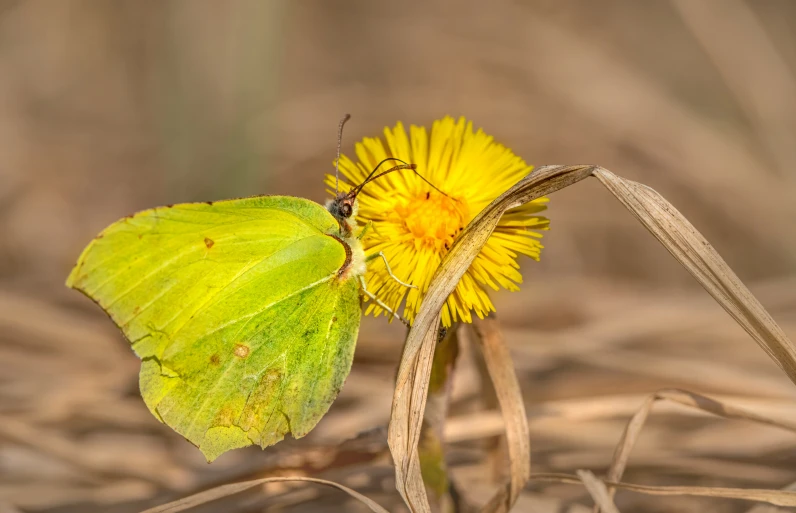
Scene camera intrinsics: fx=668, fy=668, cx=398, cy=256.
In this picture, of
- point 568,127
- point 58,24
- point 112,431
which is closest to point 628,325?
point 568,127

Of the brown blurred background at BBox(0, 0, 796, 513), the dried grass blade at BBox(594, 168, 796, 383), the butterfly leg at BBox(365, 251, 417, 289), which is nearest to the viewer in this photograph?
the dried grass blade at BBox(594, 168, 796, 383)

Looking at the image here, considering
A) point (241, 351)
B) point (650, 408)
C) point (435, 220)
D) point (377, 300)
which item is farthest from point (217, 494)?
point (650, 408)

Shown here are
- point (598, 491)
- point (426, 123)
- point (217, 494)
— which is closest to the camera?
point (598, 491)

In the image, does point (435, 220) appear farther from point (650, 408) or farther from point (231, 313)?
point (650, 408)

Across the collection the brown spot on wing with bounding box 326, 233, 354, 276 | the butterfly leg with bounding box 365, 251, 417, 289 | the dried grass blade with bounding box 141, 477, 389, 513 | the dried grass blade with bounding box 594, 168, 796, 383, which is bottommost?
the dried grass blade with bounding box 141, 477, 389, 513

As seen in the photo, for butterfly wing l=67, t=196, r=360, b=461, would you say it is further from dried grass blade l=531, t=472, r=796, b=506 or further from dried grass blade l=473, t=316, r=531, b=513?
dried grass blade l=531, t=472, r=796, b=506

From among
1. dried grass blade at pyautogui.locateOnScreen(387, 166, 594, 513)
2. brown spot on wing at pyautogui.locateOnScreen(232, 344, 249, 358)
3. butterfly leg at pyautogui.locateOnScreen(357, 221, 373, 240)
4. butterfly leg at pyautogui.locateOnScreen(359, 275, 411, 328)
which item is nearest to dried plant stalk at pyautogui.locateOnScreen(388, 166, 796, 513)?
dried grass blade at pyautogui.locateOnScreen(387, 166, 594, 513)

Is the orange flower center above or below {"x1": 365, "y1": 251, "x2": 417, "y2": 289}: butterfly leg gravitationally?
above

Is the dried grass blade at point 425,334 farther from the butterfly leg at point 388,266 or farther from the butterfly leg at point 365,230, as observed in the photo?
the butterfly leg at point 365,230
